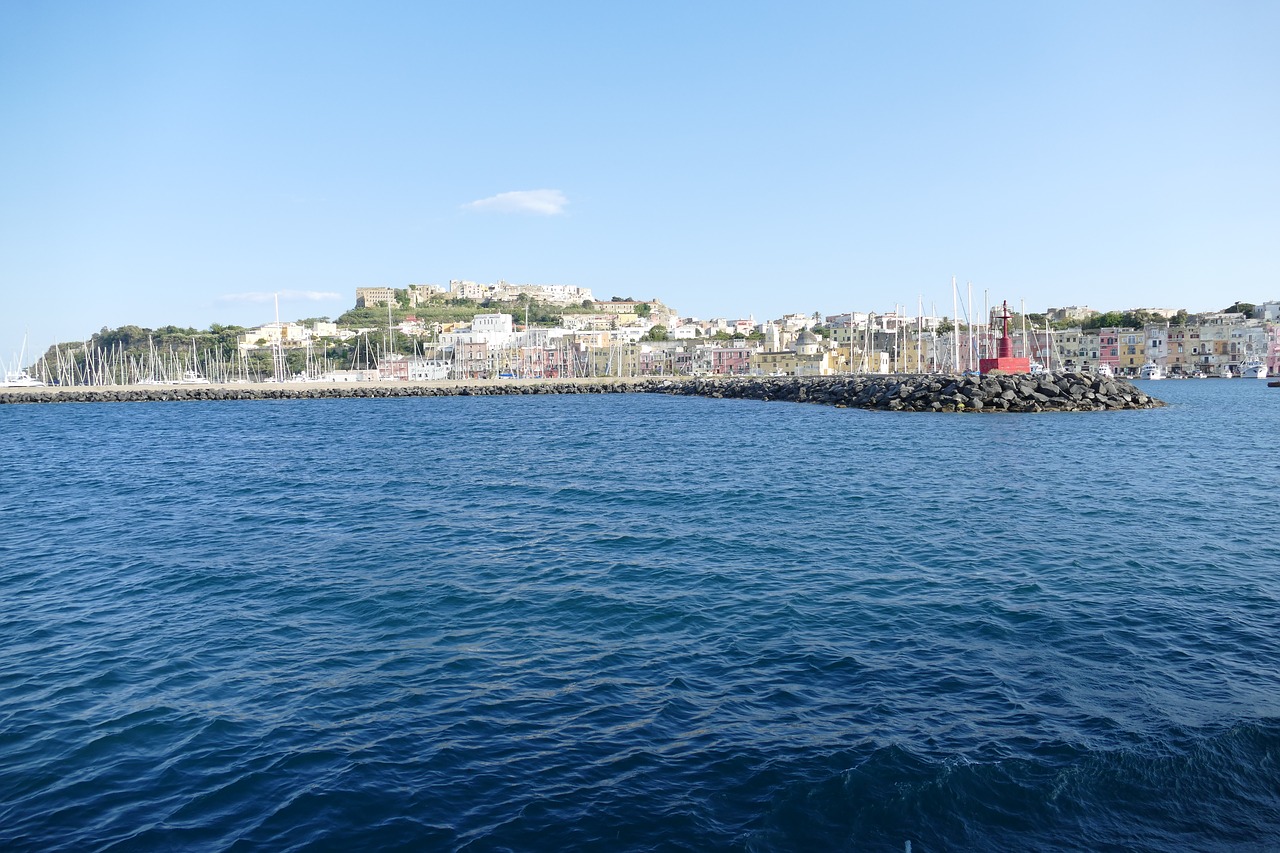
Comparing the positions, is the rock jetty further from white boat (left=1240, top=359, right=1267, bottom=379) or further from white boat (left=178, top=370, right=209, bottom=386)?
white boat (left=1240, top=359, right=1267, bottom=379)

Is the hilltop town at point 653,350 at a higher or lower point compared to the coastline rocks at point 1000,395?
higher

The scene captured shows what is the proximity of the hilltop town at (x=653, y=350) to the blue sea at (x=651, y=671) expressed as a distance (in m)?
74.1

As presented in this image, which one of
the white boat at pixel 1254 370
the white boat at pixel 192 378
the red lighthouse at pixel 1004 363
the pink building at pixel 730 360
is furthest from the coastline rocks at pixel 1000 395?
the white boat at pixel 192 378

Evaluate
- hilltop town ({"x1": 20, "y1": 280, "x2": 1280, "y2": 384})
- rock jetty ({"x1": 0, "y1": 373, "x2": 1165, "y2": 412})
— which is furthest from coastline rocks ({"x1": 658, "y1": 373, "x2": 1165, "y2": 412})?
hilltop town ({"x1": 20, "y1": 280, "x2": 1280, "y2": 384})

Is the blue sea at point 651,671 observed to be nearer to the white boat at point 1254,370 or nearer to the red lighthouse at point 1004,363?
the red lighthouse at point 1004,363

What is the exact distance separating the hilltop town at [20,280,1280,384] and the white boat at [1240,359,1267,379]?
2.72m

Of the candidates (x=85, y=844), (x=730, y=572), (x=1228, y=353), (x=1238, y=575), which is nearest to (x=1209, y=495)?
(x=1238, y=575)

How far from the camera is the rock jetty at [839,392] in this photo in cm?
5109

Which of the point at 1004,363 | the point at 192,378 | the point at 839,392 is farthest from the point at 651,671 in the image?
the point at 192,378

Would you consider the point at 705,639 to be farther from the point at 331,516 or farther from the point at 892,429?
the point at 892,429

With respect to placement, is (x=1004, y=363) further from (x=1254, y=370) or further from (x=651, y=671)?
(x=1254, y=370)

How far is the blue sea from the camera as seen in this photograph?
6.30 metres

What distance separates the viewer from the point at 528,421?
5325 cm

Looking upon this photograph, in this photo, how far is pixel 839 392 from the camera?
63.3 metres
